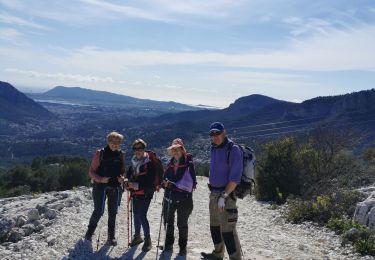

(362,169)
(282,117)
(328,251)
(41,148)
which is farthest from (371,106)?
(41,148)

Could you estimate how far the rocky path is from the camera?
9.04 m

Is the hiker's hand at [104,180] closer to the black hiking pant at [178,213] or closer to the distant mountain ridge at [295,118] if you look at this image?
the black hiking pant at [178,213]

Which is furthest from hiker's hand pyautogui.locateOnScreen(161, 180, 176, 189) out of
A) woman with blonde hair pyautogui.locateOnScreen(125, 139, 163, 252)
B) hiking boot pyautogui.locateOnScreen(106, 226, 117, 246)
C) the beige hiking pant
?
hiking boot pyautogui.locateOnScreen(106, 226, 117, 246)

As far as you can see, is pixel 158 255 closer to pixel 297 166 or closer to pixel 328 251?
pixel 328 251

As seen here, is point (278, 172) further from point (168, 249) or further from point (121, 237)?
point (168, 249)

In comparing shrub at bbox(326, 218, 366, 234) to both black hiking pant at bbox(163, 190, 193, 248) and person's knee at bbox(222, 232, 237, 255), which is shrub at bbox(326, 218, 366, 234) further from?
person's knee at bbox(222, 232, 237, 255)

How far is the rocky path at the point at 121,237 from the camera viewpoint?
9.04 metres

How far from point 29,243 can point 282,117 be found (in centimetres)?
16071

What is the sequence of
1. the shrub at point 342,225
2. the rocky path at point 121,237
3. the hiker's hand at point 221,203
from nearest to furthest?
the hiker's hand at point 221,203, the rocky path at point 121,237, the shrub at point 342,225

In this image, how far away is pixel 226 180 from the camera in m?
7.88

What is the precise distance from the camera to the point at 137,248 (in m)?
9.34

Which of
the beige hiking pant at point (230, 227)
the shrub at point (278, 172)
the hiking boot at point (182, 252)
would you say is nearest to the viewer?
the beige hiking pant at point (230, 227)

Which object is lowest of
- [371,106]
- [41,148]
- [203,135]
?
[41,148]

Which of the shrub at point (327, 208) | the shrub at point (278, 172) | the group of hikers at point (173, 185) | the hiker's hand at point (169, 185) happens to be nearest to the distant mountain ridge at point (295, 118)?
the shrub at point (278, 172)
